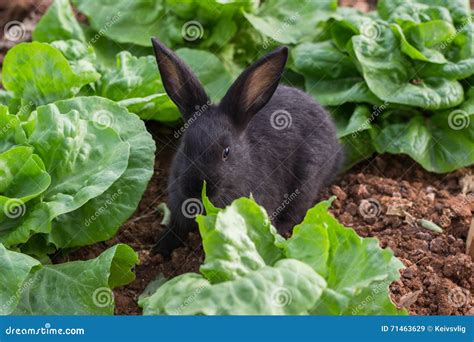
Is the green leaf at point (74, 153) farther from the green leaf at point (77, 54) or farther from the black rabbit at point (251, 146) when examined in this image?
the green leaf at point (77, 54)

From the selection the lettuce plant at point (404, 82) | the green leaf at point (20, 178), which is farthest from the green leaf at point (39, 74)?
the lettuce plant at point (404, 82)

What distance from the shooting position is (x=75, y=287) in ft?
16.1

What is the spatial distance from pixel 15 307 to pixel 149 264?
118 cm

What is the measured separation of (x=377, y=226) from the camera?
5805 millimetres

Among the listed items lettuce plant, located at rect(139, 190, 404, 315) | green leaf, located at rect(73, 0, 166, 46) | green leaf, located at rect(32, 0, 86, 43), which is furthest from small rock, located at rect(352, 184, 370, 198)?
green leaf, located at rect(32, 0, 86, 43)

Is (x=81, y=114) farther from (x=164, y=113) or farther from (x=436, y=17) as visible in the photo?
(x=436, y=17)

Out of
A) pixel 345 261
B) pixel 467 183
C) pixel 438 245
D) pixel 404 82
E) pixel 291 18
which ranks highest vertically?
pixel 345 261

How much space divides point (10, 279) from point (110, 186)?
960 mm

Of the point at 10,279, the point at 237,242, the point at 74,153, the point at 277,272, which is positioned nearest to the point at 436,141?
the point at 74,153

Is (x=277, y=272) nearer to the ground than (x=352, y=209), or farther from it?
farther from it

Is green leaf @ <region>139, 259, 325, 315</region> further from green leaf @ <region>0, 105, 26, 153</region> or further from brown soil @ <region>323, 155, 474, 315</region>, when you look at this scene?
green leaf @ <region>0, 105, 26, 153</region>

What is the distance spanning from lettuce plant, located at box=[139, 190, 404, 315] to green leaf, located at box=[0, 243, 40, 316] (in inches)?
29.5

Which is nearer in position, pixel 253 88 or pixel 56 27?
pixel 253 88

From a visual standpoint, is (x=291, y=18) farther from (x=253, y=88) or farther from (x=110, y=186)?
(x=110, y=186)
